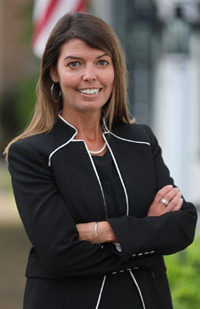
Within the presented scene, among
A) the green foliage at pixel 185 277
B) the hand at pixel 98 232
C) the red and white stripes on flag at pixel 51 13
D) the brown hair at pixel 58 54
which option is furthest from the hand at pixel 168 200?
the red and white stripes on flag at pixel 51 13

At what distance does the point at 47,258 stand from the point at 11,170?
1.25 ft

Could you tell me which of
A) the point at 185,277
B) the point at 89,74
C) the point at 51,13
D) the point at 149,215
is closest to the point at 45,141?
the point at 89,74

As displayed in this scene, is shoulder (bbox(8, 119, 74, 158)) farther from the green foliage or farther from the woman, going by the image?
the green foliage

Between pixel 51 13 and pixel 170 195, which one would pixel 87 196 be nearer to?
pixel 170 195

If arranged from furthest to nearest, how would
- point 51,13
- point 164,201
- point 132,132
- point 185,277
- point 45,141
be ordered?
point 51,13 < point 185,277 < point 132,132 < point 164,201 < point 45,141

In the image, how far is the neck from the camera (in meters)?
3.79

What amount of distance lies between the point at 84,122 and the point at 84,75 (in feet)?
0.67

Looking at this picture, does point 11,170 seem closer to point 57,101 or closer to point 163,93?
point 57,101

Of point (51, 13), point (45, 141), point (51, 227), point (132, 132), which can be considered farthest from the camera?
point (51, 13)

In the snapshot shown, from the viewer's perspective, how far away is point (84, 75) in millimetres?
3680

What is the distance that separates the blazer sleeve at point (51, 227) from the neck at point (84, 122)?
0.21 metres

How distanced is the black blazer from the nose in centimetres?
21

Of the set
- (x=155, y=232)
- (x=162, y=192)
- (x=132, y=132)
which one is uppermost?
(x=132, y=132)

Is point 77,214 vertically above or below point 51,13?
below
